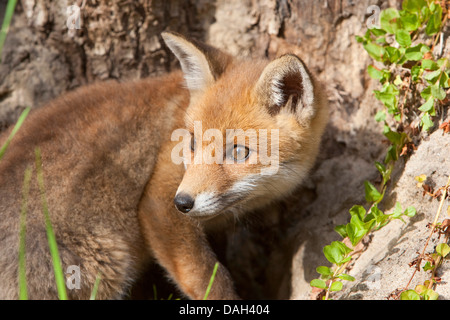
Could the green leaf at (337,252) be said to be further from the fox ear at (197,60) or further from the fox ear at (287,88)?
the fox ear at (197,60)

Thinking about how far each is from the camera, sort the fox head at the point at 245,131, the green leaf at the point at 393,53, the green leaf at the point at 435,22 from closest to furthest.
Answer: the fox head at the point at 245,131
the green leaf at the point at 435,22
the green leaf at the point at 393,53

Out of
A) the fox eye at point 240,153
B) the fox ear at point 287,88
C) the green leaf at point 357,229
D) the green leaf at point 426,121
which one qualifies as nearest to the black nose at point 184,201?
the fox eye at point 240,153

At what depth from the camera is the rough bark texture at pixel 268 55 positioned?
396cm

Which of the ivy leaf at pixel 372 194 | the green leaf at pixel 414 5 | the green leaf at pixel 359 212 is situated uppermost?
the green leaf at pixel 414 5

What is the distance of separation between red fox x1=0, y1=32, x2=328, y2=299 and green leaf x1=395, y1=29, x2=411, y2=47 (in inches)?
24.9

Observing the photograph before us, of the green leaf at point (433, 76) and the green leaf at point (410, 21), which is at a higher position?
the green leaf at point (410, 21)

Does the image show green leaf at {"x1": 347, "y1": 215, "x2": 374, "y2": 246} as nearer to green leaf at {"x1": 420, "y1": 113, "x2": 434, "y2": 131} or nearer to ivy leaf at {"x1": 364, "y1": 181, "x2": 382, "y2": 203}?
ivy leaf at {"x1": 364, "y1": 181, "x2": 382, "y2": 203}

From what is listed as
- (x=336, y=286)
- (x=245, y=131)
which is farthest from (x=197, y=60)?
(x=336, y=286)

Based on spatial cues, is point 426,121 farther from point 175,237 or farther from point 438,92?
point 175,237

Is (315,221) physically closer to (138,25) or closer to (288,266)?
(288,266)

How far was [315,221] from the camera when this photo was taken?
4082 mm

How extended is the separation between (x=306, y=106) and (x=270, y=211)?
1440 millimetres

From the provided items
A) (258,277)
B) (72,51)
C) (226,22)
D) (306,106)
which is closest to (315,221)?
(258,277)

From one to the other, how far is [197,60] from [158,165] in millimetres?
799
